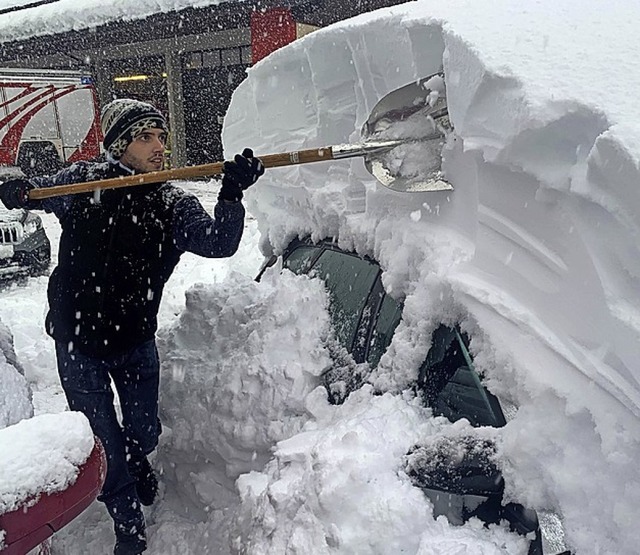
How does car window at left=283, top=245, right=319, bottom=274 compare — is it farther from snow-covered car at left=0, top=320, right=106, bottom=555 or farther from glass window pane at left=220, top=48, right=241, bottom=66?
glass window pane at left=220, top=48, right=241, bottom=66

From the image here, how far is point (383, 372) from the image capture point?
1822 mm

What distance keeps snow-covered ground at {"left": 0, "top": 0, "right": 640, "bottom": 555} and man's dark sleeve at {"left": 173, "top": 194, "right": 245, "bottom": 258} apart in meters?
0.34

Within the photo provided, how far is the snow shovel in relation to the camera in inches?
71.8

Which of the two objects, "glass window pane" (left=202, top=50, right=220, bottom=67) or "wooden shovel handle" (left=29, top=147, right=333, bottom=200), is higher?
"wooden shovel handle" (left=29, top=147, right=333, bottom=200)

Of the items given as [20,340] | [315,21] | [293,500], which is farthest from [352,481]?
[315,21]

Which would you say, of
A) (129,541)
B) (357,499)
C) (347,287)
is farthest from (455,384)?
(129,541)

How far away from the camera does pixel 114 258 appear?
2361mm

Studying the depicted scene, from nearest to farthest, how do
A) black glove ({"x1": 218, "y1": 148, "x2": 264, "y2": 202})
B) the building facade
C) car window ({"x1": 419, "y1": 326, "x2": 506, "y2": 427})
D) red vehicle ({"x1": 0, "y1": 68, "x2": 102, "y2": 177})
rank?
car window ({"x1": 419, "y1": 326, "x2": 506, "y2": 427}), black glove ({"x1": 218, "y1": 148, "x2": 264, "y2": 202}), the building facade, red vehicle ({"x1": 0, "y1": 68, "x2": 102, "y2": 177})

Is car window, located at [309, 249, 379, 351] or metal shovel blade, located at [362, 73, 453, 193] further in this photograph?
car window, located at [309, 249, 379, 351]

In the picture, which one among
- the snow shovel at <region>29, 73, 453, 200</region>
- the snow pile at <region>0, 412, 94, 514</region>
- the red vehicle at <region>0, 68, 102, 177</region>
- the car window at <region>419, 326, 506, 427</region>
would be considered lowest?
the red vehicle at <region>0, 68, 102, 177</region>

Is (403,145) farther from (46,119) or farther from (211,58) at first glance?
(211,58)

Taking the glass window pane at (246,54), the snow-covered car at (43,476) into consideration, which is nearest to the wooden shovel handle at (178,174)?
the snow-covered car at (43,476)

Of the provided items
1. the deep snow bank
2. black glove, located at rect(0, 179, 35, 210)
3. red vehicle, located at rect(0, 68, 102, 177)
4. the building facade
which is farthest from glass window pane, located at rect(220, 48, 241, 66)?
the deep snow bank

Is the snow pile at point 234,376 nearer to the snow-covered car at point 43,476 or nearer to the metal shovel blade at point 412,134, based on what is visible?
the metal shovel blade at point 412,134
